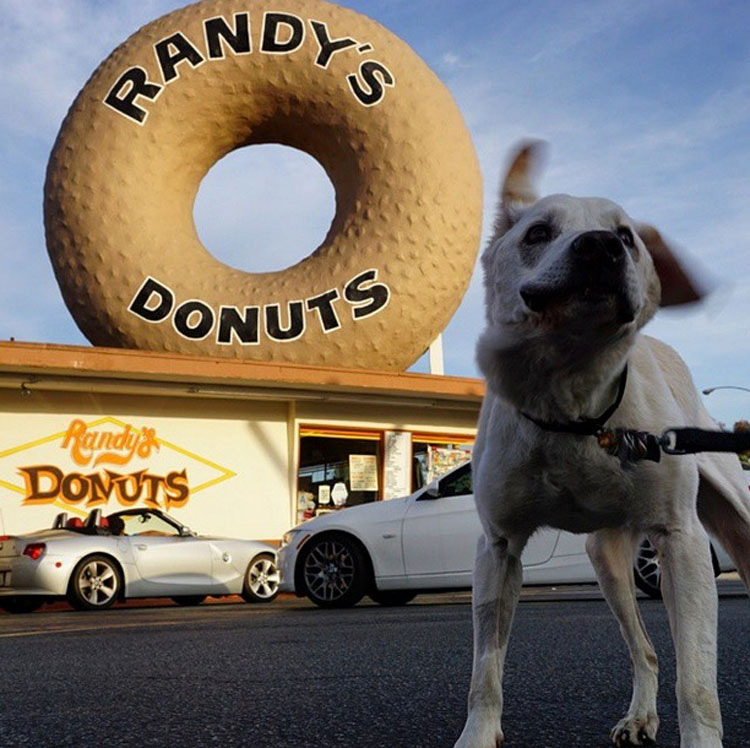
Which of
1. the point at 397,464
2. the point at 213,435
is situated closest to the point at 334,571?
the point at 213,435

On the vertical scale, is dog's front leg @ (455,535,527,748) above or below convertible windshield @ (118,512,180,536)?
below

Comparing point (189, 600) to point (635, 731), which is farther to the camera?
point (189, 600)

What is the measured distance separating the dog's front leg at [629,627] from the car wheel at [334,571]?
7.32m

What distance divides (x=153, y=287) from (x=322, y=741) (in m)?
13.9

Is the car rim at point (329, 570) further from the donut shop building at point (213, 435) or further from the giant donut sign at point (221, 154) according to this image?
the giant donut sign at point (221, 154)

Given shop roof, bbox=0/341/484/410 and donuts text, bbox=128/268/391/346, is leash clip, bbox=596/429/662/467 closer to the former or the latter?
shop roof, bbox=0/341/484/410

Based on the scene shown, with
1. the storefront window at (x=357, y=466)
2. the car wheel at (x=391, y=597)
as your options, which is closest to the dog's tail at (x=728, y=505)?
the car wheel at (x=391, y=597)

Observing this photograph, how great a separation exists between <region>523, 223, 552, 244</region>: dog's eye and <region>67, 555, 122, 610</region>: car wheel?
10811 millimetres

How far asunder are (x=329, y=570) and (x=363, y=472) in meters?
7.33

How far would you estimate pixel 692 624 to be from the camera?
8.20ft

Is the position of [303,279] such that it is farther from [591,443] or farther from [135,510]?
[591,443]

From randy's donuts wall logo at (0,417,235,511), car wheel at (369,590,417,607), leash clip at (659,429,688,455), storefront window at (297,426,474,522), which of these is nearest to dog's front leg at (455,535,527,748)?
leash clip at (659,429,688,455)

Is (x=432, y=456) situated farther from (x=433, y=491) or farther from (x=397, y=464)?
(x=433, y=491)

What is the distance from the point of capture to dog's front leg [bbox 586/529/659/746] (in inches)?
115
